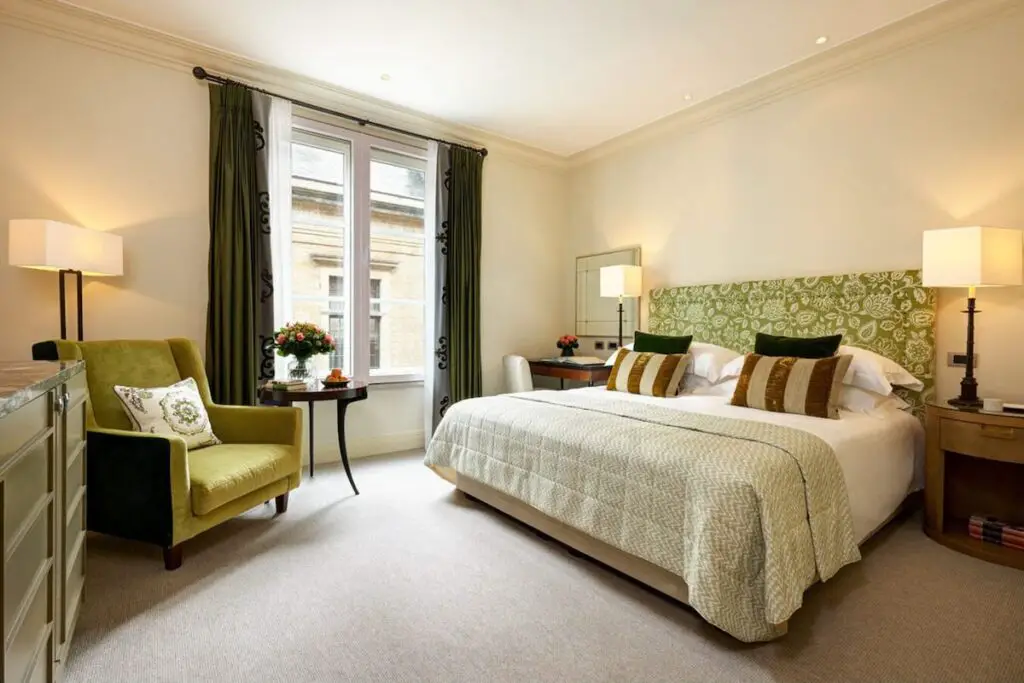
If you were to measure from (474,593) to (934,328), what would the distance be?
117 inches

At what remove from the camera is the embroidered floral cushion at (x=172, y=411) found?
241 centimetres

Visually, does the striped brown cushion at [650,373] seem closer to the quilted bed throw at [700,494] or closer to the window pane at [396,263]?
the quilted bed throw at [700,494]

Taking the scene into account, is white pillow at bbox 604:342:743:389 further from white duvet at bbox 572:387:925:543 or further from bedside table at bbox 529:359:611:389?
bedside table at bbox 529:359:611:389

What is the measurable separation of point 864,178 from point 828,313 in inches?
34.8

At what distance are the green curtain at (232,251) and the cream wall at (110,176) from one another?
0.10m

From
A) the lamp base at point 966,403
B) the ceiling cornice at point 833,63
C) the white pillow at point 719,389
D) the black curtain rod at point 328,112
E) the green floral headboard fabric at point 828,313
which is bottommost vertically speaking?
the white pillow at point 719,389

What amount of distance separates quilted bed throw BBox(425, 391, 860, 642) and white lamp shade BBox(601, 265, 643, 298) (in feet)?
6.00

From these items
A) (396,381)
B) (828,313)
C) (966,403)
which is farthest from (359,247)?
(966,403)

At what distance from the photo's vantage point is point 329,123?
382 centimetres

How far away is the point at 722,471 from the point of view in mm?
1706

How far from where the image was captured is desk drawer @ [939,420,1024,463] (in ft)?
7.29

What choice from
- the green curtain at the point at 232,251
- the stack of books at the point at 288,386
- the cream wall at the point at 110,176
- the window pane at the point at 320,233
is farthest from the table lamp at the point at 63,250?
the window pane at the point at 320,233

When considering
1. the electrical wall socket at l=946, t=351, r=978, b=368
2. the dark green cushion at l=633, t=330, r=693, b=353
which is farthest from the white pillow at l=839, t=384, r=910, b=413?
the dark green cushion at l=633, t=330, r=693, b=353

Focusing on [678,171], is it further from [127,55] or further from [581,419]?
[127,55]
